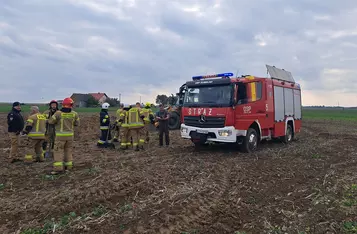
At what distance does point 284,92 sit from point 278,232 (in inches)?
362

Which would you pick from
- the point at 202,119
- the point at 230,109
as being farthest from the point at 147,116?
the point at 230,109

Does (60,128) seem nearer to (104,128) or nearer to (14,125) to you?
(14,125)

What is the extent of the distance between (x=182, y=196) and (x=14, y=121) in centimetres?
578


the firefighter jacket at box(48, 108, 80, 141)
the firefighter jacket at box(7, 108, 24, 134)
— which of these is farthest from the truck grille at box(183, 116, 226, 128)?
the firefighter jacket at box(7, 108, 24, 134)

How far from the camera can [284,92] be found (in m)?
12.5

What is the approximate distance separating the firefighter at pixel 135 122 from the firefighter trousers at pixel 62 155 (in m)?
3.20

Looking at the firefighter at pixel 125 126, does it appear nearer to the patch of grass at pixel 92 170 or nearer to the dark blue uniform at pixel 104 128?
the dark blue uniform at pixel 104 128

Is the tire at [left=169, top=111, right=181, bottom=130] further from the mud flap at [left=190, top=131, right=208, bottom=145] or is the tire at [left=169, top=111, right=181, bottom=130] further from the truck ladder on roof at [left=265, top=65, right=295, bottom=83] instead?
the mud flap at [left=190, top=131, right=208, bottom=145]

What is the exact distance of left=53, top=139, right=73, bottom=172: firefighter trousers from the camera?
731 centimetres

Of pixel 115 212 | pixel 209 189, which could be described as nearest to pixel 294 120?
pixel 209 189

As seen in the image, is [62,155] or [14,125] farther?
[14,125]

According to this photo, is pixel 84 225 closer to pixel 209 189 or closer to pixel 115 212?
pixel 115 212

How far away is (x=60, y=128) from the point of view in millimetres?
7590

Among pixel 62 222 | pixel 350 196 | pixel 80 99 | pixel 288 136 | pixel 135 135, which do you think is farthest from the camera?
pixel 80 99
